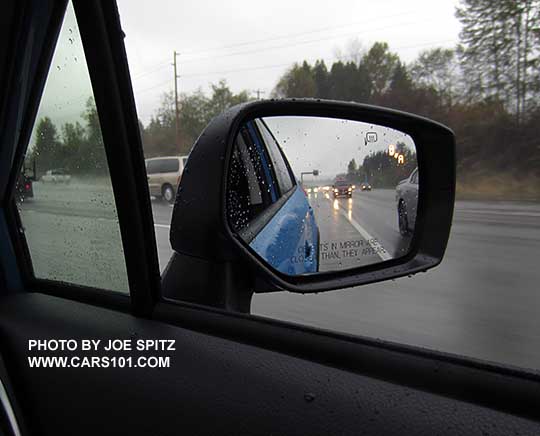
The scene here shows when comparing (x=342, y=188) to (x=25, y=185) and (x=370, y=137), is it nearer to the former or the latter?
(x=370, y=137)

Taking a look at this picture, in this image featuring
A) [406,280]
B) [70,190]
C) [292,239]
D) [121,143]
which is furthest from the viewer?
[406,280]

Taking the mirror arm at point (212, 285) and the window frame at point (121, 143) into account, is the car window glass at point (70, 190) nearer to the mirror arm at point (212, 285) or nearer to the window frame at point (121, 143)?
the window frame at point (121, 143)

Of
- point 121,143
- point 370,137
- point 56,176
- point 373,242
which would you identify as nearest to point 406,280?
point 373,242

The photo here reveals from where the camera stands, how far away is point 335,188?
189 cm

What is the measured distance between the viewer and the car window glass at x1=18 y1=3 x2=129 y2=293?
1.94m

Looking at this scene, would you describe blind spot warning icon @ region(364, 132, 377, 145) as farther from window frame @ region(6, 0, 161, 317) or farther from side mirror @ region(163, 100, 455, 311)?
window frame @ region(6, 0, 161, 317)

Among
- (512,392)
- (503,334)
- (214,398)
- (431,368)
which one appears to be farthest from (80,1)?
(503,334)

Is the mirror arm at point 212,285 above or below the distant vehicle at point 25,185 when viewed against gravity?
below

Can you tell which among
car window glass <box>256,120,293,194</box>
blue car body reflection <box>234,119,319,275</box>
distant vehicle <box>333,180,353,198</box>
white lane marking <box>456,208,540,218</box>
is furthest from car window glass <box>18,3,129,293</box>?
white lane marking <box>456,208,540,218</box>

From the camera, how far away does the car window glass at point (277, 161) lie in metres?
2.01

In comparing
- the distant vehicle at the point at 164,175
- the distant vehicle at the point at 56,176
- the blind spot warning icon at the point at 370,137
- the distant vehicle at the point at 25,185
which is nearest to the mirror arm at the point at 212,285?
the distant vehicle at the point at 164,175

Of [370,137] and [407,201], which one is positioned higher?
[370,137]

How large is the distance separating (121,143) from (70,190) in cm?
75

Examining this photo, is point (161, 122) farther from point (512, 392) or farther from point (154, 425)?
point (512, 392)
